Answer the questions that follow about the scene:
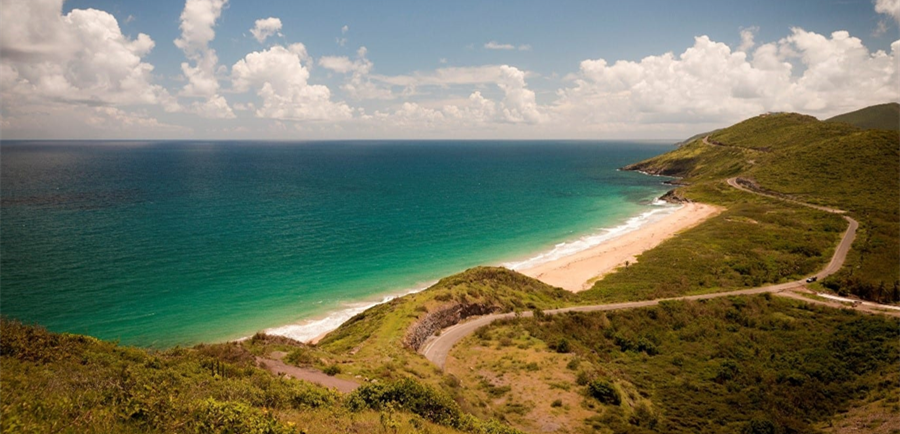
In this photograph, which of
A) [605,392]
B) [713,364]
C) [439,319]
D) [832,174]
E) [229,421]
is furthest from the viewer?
[832,174]

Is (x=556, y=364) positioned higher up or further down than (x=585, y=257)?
higher up

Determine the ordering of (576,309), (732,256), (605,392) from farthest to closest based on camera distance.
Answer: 1. (732,256)
2. (576,309)
3. (605,392)

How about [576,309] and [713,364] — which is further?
[576,309]

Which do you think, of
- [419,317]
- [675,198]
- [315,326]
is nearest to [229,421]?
[419,317]

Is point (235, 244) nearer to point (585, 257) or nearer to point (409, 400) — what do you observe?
point (585, 257)

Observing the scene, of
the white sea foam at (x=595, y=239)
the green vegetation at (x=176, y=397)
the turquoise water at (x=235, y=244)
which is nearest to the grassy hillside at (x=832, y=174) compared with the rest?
the white sea foam at (x=595, y=239)

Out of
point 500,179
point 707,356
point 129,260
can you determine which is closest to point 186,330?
point 129,260

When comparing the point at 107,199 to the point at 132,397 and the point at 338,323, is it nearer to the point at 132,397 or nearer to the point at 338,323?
the point at 338,323
